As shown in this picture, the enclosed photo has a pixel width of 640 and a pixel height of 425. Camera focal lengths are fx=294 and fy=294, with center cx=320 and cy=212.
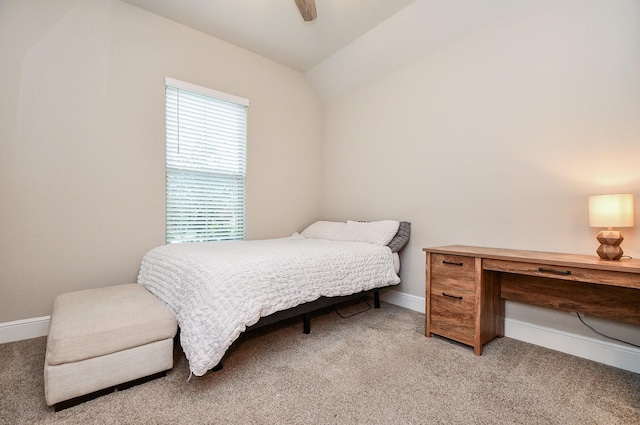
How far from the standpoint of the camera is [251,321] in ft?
5.42

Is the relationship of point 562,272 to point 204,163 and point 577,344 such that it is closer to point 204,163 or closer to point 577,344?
point 577,344

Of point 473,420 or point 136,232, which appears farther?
point 136,232

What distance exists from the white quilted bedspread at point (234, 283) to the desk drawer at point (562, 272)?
984 mm

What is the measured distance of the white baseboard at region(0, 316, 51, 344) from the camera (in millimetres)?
2117

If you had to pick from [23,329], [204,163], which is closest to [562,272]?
[204,163]

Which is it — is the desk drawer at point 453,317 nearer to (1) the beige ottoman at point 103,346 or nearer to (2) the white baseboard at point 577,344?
(2) the white baseboard at point 577,344

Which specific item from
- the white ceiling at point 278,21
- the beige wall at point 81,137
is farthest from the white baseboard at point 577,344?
the beige wall at point 81,137

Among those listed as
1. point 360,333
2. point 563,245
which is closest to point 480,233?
point 563,245

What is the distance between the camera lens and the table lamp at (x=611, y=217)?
164cm

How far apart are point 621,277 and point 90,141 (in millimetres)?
3639

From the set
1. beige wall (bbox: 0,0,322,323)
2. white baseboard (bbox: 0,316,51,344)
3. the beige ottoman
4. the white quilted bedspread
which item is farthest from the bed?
white baseboard (bbox: 0,316,51,344)

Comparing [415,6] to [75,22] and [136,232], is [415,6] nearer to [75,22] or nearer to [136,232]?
[75,22]

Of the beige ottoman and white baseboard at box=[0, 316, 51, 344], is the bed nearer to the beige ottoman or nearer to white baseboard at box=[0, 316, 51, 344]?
the beige ottoman

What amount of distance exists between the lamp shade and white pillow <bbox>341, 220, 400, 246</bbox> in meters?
1.48
